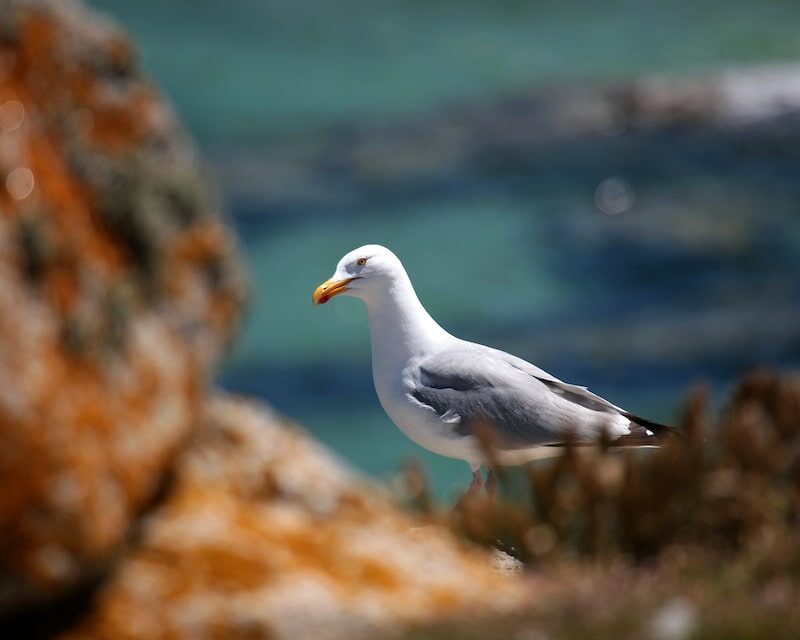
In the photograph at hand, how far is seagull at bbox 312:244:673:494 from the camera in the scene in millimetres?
3160

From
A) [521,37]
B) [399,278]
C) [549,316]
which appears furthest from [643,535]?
[521,37]

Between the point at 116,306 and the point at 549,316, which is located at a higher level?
the point at 549,316

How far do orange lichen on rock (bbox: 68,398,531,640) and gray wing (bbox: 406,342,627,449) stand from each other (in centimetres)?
36

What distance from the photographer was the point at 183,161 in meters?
3.64

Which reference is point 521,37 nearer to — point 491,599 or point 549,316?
point 549,316

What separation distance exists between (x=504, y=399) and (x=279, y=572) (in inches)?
26.0

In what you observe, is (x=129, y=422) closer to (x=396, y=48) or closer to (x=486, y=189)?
(x=486, y=189)

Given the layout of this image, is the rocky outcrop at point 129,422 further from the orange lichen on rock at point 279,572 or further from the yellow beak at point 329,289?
the yellow beak at point 329,289

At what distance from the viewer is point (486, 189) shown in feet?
44.2

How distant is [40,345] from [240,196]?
10.4 metres

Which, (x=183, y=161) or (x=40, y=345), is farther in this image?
(x=183, y=161)

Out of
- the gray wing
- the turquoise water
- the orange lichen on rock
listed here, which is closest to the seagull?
the gray wing

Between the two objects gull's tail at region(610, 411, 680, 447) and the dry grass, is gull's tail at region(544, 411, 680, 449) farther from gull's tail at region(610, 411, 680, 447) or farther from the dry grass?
the dry grass

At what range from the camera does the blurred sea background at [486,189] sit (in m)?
10.2
